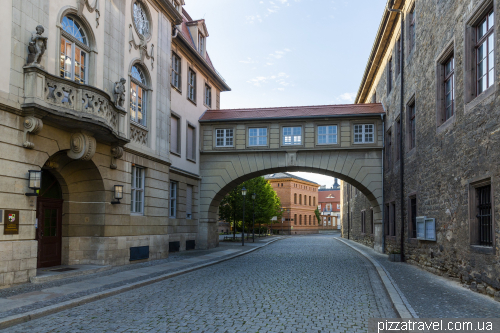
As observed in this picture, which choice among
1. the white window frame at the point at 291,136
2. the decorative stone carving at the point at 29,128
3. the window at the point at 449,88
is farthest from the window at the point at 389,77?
the decorative stone carving at the point at 29,128

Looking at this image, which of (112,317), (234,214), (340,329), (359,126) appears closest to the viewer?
(340,329)

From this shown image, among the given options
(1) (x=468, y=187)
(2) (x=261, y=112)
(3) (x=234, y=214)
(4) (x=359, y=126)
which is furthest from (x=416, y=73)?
(3) (x=234, y=214)

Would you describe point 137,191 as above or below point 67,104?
below

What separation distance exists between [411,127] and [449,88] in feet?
16.1

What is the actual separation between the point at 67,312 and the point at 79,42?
8618mm

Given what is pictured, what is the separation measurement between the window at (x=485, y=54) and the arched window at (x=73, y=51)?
1049cm

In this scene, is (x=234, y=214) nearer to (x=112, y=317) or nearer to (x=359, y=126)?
(x=359, y=126)

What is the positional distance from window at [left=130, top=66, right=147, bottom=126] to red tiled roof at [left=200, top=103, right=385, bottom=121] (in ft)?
27.7

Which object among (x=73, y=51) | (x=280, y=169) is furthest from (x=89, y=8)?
(x=280, y=169)

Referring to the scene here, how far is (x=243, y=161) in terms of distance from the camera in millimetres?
26094

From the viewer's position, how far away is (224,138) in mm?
26406

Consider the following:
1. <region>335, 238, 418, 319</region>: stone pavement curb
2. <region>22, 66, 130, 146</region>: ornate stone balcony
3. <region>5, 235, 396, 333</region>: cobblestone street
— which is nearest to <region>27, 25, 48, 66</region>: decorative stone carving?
<region>22, 66, 130, 146</region>: ornate stone balcony

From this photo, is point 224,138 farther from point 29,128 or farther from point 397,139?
point 29,128

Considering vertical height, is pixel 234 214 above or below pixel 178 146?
below
